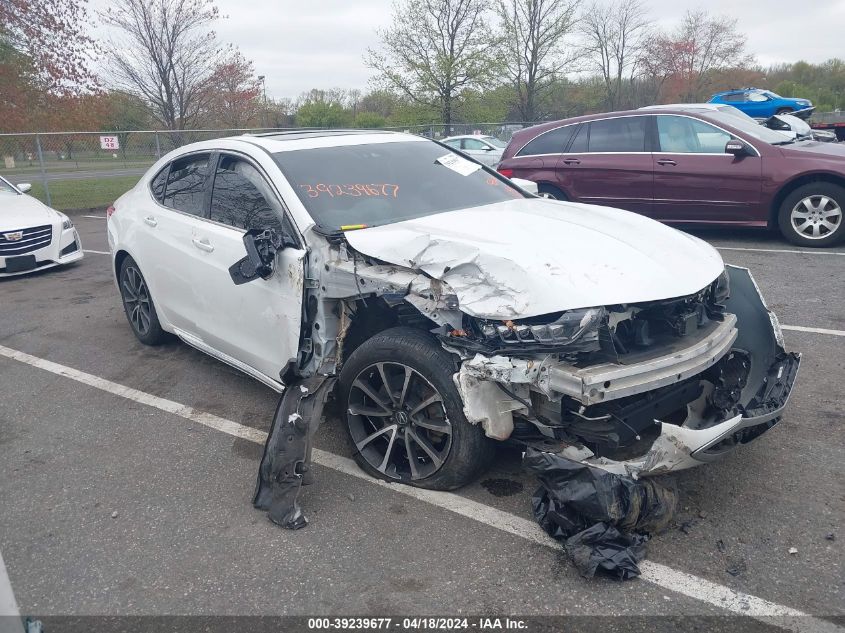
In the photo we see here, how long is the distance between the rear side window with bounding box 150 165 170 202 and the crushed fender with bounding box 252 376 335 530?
256 cm

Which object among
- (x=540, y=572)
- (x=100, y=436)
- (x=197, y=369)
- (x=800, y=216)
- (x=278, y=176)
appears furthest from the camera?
(x=800, y=216)

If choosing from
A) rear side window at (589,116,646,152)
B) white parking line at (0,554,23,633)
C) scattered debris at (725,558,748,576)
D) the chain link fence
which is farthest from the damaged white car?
the chain link fence

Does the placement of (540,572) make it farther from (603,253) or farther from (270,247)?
(270,247)

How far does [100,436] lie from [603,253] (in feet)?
10.3

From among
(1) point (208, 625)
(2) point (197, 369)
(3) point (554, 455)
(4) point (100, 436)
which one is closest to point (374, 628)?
(1) point (208, 625)

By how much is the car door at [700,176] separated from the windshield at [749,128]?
21 centimetres

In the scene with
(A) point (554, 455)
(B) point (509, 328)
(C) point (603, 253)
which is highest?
(C) point (603, 253)

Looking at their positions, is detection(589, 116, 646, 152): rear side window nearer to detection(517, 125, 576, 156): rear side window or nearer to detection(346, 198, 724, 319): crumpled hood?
detection(517, 125, 576, 156): rear side window

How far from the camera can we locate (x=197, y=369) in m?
5.16

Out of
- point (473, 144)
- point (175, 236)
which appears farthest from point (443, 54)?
point (175, 236)

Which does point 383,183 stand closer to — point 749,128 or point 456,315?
point 456,315

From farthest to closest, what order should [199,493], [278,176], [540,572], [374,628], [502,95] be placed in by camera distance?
[502,95], [278,176], [199,493], [540,572], [374,628]

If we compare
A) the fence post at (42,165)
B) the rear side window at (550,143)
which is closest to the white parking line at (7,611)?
the rear side window at (550,143)

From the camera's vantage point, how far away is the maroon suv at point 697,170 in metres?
7.89
